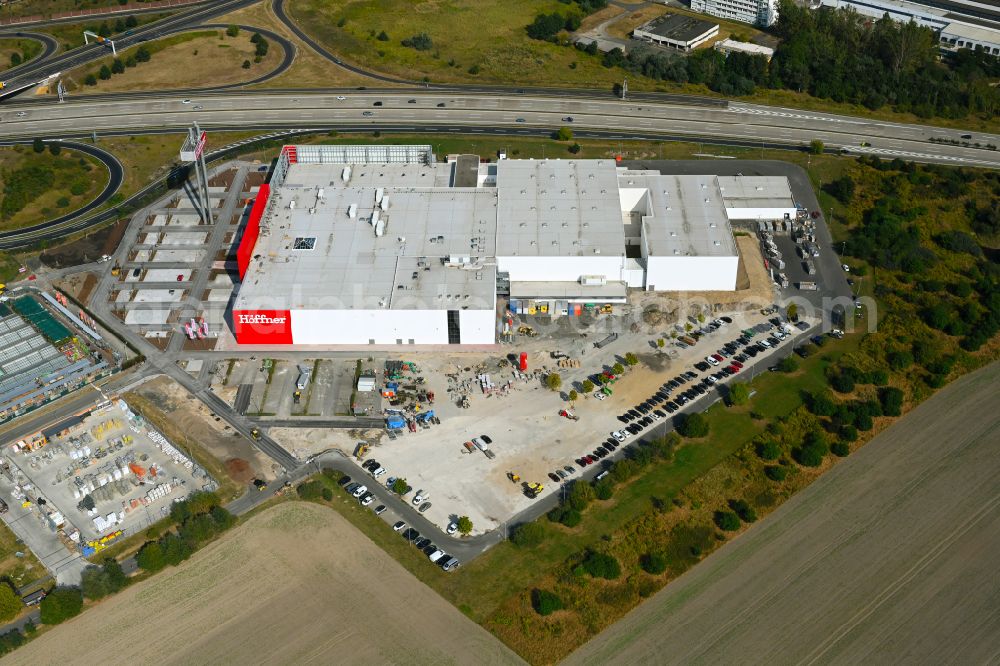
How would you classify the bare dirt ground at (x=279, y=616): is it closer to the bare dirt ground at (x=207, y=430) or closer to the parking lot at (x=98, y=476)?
the parking lot at (x=98, y=476)

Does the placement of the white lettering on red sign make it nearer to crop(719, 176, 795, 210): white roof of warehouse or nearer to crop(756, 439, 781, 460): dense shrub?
crop(756, 439, 781, 460): dense shrub

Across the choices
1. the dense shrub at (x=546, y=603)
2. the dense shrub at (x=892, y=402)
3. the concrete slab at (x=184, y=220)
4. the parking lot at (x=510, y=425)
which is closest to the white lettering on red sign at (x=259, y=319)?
the parking lot at (x=510, y=425)

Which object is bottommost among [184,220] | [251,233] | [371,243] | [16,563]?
[16,563]

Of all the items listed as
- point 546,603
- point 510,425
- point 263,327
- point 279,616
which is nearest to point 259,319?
point 263,327

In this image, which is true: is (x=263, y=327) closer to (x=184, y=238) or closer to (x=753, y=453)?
(x=184, y=238)

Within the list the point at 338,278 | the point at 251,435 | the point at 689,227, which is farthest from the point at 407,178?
the point at 251,435

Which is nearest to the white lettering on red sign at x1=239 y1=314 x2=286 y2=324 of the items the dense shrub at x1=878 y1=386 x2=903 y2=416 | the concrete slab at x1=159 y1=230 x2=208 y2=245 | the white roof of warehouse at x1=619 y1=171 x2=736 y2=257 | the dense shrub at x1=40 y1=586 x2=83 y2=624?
the concrete slab at x1=159 y1=230 x2=208 y2=245
